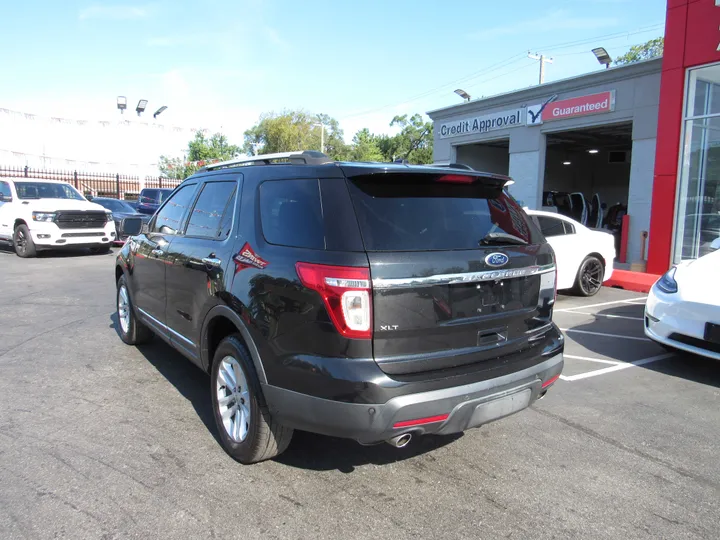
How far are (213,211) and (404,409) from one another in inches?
84.6

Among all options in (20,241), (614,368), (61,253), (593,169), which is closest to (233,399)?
(614,368)

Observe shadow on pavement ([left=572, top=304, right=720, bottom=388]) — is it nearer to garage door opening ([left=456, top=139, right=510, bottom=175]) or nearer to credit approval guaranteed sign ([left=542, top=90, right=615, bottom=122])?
credit approval guaranteed sign ([left=542, top=90, right=615, bottom=122])

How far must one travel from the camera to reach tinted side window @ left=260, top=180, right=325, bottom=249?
287cm

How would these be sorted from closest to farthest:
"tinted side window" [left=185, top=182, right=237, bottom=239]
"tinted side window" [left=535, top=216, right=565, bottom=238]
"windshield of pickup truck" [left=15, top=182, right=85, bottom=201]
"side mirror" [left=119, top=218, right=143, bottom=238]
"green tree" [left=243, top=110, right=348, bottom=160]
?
"tinted side window" [left=185, top=182, right=237, bottom=239]
"side mirror" [left=119, top=218, right=143, bottom=238]
"tinted side window" [left=535, top=216, right=565, bottom=238]
"windshield of pickup truck" [left=15, top=182, right=85, bottom=201]
"green tree" [left=243, top=110, right=348, bottom=160]

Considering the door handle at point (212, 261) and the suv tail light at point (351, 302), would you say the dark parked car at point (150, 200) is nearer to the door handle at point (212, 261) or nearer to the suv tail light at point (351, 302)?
the door handle at point (212, 261)

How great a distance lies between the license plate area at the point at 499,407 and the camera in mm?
2857

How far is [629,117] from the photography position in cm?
1416

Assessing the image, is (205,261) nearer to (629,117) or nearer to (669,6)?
(669,6)

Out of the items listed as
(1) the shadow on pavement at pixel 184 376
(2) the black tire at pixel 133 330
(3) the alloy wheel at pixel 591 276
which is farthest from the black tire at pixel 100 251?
(3) the alloy wheel at pixel 591 276

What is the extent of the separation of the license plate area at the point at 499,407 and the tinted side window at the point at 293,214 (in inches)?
48.0

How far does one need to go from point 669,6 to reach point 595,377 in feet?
33.1

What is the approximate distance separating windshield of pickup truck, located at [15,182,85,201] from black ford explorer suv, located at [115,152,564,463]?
12863 mm

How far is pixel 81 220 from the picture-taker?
13430mm

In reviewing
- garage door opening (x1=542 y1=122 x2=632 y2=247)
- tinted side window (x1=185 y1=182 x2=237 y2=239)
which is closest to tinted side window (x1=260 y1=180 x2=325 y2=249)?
tinted side window (x1=185 y1=182 x2=237 y2=239)
